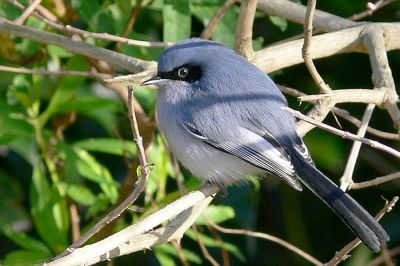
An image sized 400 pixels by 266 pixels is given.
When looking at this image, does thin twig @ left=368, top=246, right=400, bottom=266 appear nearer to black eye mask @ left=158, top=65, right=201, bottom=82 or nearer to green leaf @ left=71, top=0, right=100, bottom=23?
black eye mask @ left=158, top=65, right=201, bottom=82

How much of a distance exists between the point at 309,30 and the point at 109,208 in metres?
1.25

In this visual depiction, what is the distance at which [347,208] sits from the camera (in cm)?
260

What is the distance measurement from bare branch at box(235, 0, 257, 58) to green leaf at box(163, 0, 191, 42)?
0.77 ft

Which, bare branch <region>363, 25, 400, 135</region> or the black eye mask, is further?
the black eye mask

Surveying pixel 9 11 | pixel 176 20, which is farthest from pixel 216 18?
pixel 9 11

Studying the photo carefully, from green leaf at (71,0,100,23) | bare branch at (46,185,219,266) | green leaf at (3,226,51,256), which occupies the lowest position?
bare branch at (46,185,219,266)

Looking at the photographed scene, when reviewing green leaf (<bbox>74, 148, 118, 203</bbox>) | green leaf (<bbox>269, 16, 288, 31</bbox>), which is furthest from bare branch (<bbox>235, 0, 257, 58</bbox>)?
green leaf (<bbox>74, 148, 118, 203</bbox>)

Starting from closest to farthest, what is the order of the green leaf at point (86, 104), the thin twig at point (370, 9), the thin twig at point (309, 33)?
the thin twig at point (309, 33)
the thin twig at point (370, 9)
the green leaf at point (86, 104)

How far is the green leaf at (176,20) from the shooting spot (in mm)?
3037

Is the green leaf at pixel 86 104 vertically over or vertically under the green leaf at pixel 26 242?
over

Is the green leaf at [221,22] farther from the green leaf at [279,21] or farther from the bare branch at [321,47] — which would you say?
the bare branch at [321,47]

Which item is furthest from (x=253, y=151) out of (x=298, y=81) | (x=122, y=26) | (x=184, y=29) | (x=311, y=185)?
(x=298, y=81)

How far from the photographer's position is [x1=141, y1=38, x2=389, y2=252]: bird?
283cm

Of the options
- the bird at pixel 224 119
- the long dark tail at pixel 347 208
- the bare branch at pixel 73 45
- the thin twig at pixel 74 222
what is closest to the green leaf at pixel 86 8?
the bare branch at pixel 73 45
